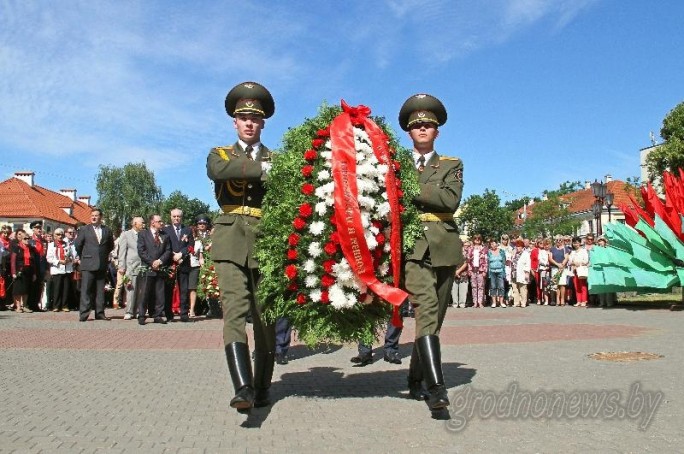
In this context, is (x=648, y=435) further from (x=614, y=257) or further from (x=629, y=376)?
(x=614, y=257)

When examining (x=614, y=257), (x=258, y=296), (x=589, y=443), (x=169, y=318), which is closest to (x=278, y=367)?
(x=258, y=296)

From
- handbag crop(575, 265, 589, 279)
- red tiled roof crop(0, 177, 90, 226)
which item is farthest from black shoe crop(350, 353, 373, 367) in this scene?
red tiled roof crop(0, 177, 90, 226)

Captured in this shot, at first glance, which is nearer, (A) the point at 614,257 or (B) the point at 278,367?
(B) the point at 278,367

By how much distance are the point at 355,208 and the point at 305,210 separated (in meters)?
0.36

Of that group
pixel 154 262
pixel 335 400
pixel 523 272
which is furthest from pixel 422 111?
pixel 523 272

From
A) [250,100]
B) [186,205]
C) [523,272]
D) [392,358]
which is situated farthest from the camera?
[186,205]

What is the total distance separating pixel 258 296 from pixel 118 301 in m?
14.9

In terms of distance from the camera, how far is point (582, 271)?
18.7 m

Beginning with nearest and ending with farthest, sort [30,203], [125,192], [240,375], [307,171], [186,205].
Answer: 1. [240,375]
2. [307,171]
3. [30,203]
4. [125,192]
5. [186,205]

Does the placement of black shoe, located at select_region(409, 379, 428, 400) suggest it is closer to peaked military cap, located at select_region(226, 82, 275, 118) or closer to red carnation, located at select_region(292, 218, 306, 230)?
red carnation, located at select_region(292, 218, 306, 230)

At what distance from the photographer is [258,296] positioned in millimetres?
5070

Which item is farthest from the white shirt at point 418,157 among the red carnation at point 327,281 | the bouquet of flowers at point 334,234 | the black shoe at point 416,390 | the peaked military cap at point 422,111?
the black shoe at point 416,390

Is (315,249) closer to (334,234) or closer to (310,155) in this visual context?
(334,234)

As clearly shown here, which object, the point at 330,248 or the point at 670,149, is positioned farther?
the point at 670,149
